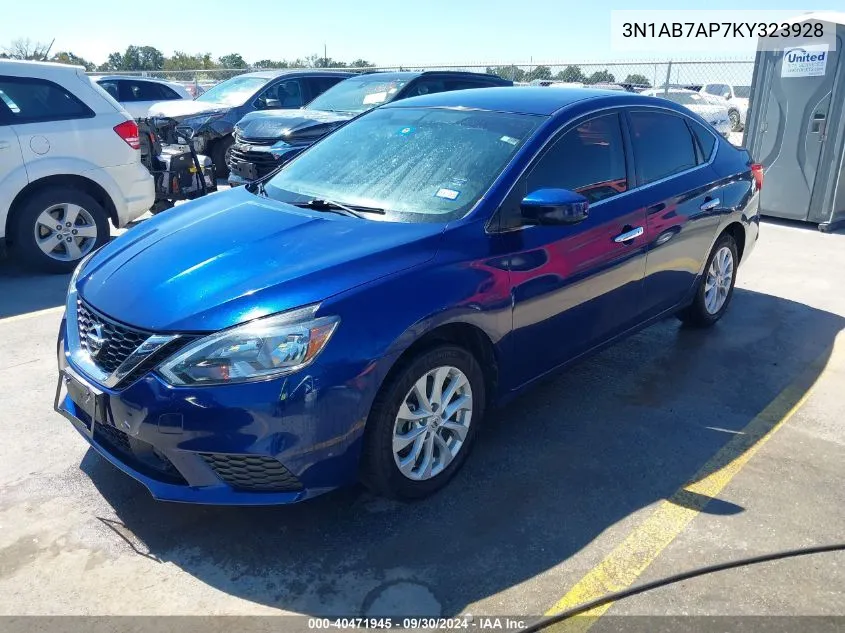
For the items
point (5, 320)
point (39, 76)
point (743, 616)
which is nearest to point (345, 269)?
point (743, 616)

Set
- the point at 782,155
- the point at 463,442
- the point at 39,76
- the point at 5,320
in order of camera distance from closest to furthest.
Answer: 1. the point at 463,442
2. the point at 5,320
3. the point at 39,76
4. the point at 782,155

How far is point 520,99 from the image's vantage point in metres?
3.99

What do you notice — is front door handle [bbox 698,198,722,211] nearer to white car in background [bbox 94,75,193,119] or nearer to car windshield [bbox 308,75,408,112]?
car windshield [bbox 308,75,408,112]

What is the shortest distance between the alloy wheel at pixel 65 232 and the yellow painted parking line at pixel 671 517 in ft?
18.7

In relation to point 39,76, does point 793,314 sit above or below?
below

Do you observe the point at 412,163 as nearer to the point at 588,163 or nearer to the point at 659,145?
the point at 588,163

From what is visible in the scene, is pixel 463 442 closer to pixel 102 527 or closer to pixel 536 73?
pixel 102 527

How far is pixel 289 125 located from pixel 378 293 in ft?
21.9

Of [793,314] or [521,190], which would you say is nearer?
[521,190]

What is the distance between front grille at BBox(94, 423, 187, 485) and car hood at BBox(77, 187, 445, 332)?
48cm

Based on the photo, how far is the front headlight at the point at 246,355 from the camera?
255 cm

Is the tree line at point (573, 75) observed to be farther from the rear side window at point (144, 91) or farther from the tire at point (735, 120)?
the rear side window at point (144, 91)

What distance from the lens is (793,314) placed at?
5652 millimetres

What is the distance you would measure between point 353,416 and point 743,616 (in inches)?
61.9
